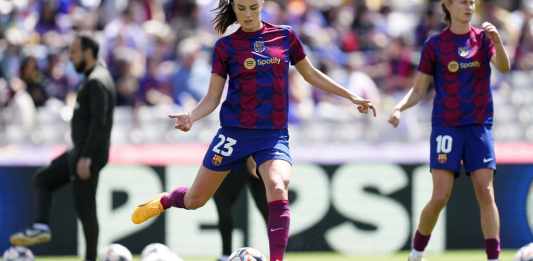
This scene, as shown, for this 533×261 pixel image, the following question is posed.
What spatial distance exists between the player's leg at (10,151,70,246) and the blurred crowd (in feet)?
11.5

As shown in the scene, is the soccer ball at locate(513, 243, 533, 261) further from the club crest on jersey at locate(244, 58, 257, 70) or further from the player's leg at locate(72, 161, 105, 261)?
the player's leg at locate(72, 161, 105, 261)

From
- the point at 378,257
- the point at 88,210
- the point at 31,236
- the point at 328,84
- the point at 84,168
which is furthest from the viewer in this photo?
the point at 378,257

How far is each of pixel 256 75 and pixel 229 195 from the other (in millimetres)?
2440

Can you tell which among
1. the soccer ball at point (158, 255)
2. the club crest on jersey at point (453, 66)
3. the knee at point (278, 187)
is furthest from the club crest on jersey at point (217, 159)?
the club crest on jersey at point (453, 66)

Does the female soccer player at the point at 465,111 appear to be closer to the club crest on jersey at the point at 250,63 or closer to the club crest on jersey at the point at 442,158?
the club crest on jersey at the point at 442,158

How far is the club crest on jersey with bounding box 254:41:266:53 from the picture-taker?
9062mm

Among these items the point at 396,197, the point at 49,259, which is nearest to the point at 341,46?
the point at 396,197

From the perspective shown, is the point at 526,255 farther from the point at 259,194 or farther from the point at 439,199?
the point at 259,194

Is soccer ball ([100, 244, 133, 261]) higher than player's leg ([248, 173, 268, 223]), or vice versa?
player's leg ([248, 173, 268, 223])

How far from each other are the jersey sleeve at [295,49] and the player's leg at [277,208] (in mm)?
851

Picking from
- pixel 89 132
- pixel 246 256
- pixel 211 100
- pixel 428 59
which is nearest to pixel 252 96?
pixel 211 100

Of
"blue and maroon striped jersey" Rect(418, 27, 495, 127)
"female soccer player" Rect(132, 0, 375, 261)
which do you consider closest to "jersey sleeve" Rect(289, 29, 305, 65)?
"female soccer player" Rect(132, 0, 375, 261)

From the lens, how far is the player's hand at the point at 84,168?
10633mm

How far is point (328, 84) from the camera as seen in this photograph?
30.5ft
